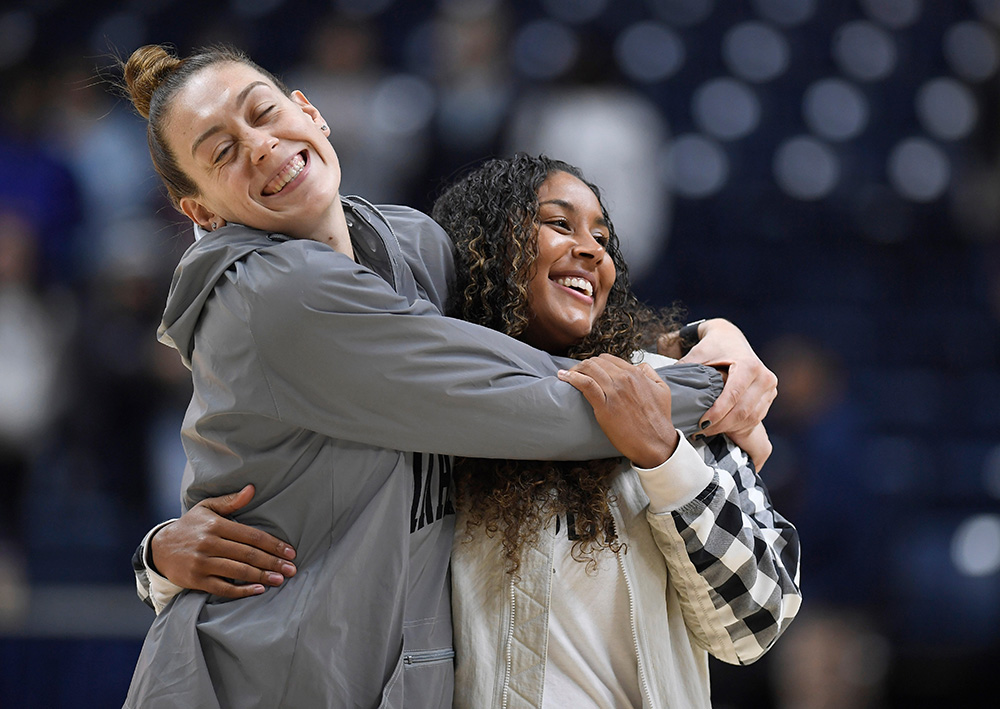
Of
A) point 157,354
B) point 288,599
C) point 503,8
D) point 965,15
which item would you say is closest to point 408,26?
point 503,8

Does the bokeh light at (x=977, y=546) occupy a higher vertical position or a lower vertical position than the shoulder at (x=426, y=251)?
lower

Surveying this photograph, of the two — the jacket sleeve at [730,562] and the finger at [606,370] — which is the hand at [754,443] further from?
the finger at [606,370]

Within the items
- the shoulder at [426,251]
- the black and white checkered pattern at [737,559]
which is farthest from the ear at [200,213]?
the black and white checkered pattern at [737,559]

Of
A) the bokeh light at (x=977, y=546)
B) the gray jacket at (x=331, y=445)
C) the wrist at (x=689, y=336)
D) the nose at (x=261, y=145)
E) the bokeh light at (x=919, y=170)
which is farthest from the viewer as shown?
the bokeh light at (x=919, y=170)

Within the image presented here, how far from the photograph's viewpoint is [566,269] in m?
1.82

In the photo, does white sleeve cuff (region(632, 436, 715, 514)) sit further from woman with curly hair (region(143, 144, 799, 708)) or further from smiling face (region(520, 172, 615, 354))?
smiling face (region(520, 172, 615, 354))

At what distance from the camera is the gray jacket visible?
4.87 ft

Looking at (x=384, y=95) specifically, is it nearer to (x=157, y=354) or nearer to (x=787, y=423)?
(x=157, y=354)

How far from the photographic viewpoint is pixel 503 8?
5051mm

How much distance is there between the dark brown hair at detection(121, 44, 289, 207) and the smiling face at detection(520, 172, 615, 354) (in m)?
0.50

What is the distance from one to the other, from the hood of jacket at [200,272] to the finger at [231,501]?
0.76ft

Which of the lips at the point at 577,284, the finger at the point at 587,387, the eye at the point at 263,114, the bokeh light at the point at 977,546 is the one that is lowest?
the bokeh light at the point at 977,546

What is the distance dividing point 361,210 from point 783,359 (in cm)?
289

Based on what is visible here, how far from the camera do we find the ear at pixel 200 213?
1.73m
